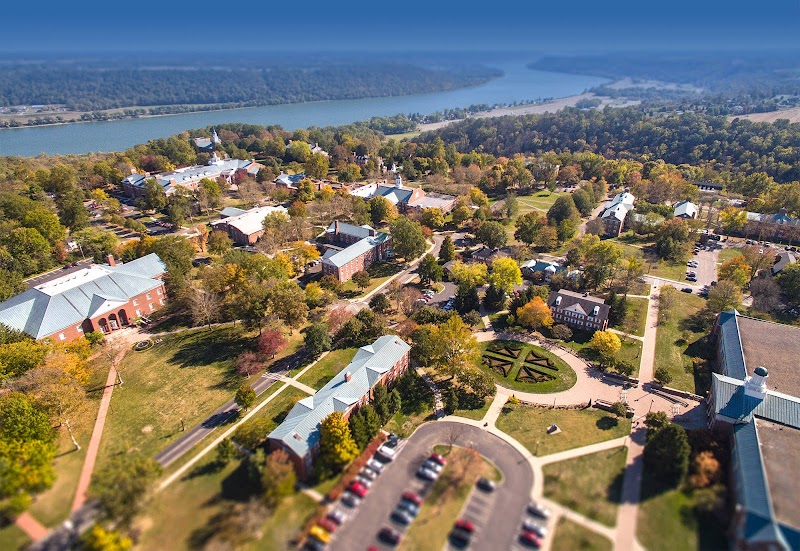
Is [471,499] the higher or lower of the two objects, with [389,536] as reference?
lower

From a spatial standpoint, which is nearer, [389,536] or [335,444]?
[389,536]

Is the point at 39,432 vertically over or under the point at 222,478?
over

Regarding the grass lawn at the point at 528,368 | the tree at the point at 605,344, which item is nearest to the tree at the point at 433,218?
the grass lawn at the point at 528,368

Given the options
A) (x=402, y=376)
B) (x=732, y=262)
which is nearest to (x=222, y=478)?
(x=402, y=376)

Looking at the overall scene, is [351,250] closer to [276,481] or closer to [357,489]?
[357,489]

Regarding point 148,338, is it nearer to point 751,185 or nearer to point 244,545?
point 244,545

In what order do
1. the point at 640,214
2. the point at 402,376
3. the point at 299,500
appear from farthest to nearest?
the point at 640,214 → the point at 402,376 → the point at 299,500

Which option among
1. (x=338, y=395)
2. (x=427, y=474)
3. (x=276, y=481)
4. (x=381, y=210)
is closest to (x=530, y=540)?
(x=427, y=474)

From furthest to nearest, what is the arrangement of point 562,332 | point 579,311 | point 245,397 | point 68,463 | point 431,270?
point 431,270 < point 579,311 < point 562,332 < point 245,397 < point 68,463
